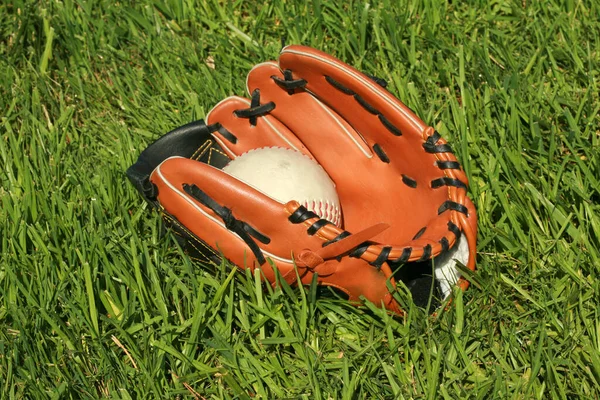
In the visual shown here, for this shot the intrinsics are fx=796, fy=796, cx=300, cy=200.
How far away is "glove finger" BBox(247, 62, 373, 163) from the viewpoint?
3.06 metres

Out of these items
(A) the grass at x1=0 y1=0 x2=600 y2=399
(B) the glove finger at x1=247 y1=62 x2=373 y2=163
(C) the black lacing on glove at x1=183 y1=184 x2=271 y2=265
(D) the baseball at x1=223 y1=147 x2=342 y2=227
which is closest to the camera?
(A) the grass at x1=0 y1=0 x2=600 y2=399

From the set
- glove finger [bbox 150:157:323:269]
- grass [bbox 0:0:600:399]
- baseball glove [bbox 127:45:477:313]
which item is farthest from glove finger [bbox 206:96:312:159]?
glove finger [bbox 150:157:323:269]

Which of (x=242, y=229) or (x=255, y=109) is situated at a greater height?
(x=255, y=109)

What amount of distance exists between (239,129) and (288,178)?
0.48 meters

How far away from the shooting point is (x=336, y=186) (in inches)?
124

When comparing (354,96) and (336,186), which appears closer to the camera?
(354,96)

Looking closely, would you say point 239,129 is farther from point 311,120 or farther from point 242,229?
point 242,229

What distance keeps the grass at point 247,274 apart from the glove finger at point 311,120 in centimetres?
45

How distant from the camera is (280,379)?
2576 millimetres

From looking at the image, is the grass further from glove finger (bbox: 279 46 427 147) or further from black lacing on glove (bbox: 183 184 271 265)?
glove finger (bbox: 279 46 427 147)

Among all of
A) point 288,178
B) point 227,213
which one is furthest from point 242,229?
point 288,178

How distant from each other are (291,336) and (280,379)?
5.7 inches

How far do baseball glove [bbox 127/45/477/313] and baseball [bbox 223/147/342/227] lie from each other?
0.14 metres

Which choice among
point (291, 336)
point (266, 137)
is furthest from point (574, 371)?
point (266, 137)
